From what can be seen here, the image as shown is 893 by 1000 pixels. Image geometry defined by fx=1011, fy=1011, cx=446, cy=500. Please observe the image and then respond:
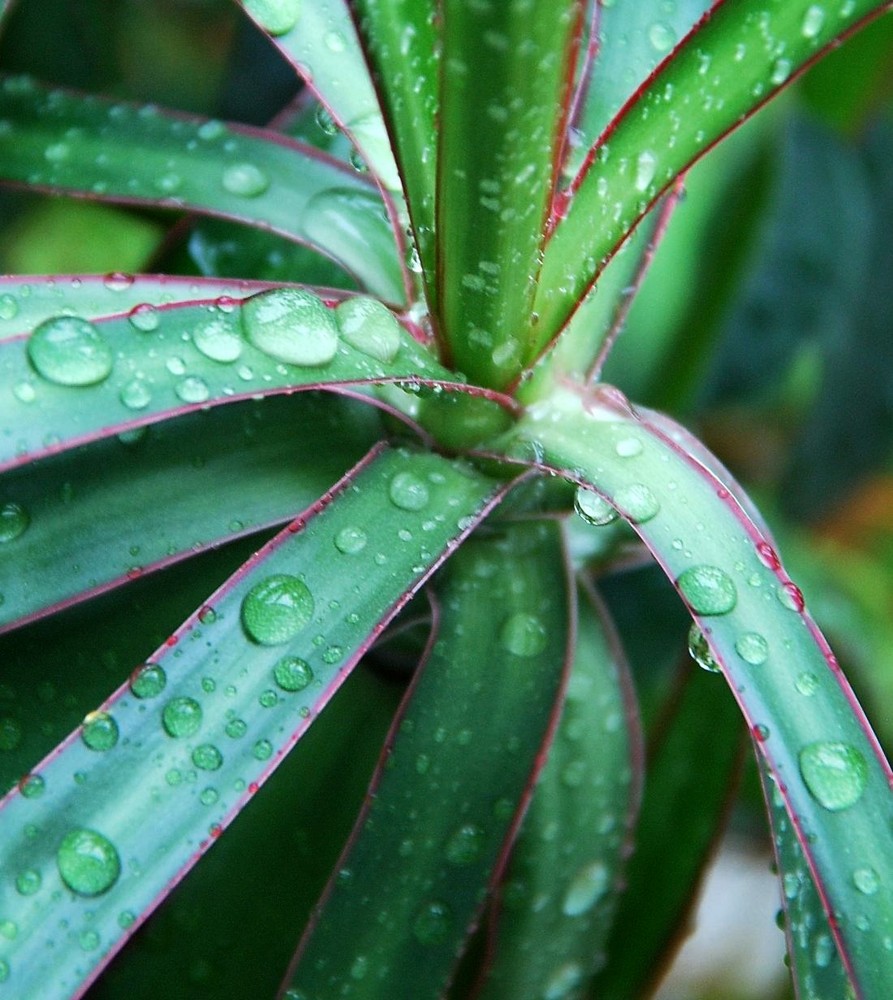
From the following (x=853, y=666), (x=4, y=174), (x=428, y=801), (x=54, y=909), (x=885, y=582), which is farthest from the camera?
(x=885, y=582)

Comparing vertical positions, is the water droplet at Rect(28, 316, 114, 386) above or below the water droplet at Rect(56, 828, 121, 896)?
above

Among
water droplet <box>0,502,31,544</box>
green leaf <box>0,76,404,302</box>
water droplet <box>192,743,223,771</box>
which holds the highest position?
green leaf <box>0,76,404,302</box>

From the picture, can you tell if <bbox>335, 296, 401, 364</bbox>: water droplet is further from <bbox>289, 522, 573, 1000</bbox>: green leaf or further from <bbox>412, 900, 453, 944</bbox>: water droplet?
<bbox>412, 900, 453, 944</bbox>: water droplet

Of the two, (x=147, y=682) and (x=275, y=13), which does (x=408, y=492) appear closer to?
(x=147, y=682)

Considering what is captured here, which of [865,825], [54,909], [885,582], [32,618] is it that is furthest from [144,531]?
[885,582]

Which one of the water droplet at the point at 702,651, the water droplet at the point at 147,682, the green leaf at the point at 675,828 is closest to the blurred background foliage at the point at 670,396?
the green leaf at the point at 675,828

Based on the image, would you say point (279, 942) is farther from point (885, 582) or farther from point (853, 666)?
point (885, 582)

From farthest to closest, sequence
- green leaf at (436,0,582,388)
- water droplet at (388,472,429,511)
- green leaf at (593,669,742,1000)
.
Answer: green leaf at (593,669,742,1000)
water droplet at (388,472,429,511)
green leaf at (436,0,582,388)

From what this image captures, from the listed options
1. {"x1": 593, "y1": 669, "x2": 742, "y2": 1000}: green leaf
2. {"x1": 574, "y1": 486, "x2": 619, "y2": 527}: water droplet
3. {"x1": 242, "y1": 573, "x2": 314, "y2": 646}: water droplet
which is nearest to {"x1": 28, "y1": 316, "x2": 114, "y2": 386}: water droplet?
{"x1": 242, "y1": 573, "x2": 314, "y2": 646}: water droplet
